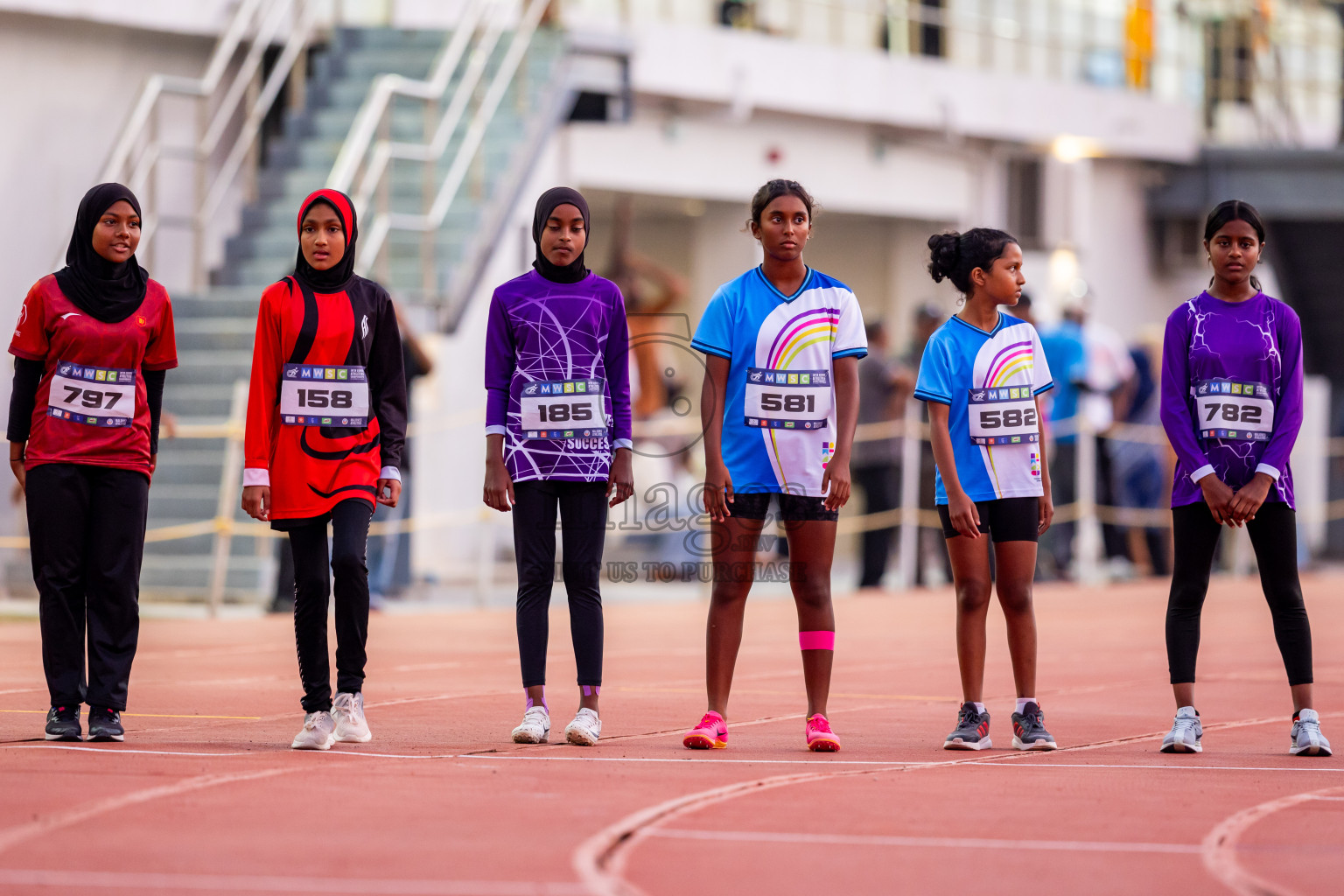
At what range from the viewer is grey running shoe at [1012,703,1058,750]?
21.1 ft

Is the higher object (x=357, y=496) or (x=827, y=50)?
(x=827, y=50)

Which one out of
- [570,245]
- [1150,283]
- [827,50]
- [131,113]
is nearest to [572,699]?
[570,245]

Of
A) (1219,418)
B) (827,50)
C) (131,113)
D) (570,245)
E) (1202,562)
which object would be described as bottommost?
(1202,562)

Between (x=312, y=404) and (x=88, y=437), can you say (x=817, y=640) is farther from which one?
(x=88, y=437)

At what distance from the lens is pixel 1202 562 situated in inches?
264

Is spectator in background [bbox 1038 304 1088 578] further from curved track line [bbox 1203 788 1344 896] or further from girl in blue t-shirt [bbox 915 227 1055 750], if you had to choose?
curved track line [bbox 1203 788 1344 896]

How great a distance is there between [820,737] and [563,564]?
0.96m

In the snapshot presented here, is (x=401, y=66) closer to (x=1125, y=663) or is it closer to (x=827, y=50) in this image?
(x=827, y=50)

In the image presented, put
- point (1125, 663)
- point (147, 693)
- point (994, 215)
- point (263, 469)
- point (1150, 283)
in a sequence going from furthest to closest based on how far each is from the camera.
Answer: point (1150, 283) < point (994, 215) < point (1125, 663) < point (147, 693) < point (263, 469)

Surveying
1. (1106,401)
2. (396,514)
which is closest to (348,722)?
(396,514)

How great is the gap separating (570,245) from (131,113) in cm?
905

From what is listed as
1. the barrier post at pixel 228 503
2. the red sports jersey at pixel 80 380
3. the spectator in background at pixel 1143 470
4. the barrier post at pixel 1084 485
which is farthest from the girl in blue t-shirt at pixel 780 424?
the spectator in background at pixel 1143 470

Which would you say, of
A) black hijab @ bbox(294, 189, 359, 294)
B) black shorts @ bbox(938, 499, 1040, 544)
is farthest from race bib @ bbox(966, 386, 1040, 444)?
black hijab @ bbox(294, 189, 359, 294)

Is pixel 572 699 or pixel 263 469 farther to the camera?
pixel 572 699
